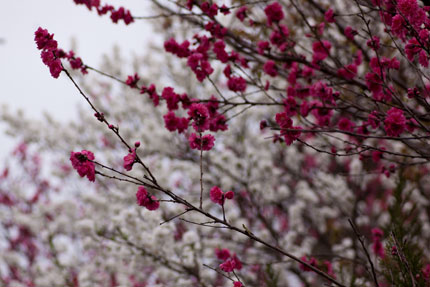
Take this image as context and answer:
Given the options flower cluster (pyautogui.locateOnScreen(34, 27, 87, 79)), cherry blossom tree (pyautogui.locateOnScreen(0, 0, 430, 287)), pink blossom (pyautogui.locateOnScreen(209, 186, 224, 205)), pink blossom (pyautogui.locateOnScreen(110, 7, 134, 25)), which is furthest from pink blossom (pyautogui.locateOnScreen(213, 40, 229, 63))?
pink blossom (pyautogui.locateOnScreen(209, 186, 224, 205))

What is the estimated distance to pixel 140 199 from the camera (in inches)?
66.5

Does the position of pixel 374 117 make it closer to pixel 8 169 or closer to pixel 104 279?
pixel 104 279

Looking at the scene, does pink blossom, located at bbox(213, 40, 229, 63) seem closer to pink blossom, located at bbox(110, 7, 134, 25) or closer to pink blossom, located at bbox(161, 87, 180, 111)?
pink blossom, located at bbox(161, 87, 180, 111)

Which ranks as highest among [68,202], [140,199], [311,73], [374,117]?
[68,202]

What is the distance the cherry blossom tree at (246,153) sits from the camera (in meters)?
2.09

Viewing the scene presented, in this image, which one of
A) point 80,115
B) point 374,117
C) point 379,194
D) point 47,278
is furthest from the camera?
point 379,194

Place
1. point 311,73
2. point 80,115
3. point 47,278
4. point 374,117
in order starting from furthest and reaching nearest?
point 80,115 < point 47,278 < point 311,73 < point 374,117

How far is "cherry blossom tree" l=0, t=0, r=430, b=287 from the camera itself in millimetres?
2094

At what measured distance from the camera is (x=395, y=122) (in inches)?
76.8

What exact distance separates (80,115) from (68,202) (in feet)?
5.63

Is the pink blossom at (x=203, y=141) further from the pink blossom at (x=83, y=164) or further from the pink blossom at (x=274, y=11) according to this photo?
the pink blossom at (x=274, y=11)

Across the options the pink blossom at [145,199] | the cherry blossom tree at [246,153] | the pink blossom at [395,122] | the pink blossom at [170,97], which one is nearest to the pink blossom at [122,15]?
the cherry blossom tree at [246,153]

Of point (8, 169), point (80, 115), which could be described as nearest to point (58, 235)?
point (80, 115)

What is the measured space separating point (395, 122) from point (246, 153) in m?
3.23
